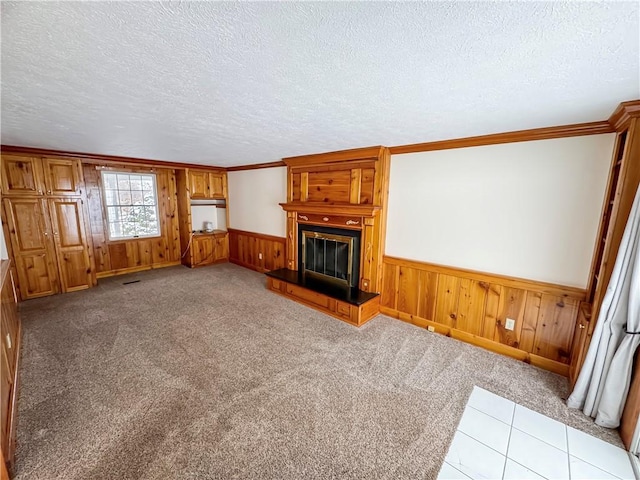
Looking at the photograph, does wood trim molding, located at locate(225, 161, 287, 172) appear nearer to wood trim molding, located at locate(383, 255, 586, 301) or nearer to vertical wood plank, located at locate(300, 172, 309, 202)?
vertical wood plank, located at locate(300, 172, 309, 202)

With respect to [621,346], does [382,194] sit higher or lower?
higher

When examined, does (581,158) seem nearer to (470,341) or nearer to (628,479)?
(470,341)

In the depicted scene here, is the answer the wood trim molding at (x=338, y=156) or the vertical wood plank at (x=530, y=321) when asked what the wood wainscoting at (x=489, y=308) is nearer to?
the vertical wood plank at (x=530, y=321)

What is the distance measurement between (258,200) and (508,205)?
4.10m

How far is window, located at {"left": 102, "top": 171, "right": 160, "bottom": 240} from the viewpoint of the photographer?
4922mm

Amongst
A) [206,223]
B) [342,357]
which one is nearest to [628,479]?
[342,357]

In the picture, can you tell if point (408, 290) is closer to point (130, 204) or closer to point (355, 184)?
point (355, 184)

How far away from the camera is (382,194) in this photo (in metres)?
3.39

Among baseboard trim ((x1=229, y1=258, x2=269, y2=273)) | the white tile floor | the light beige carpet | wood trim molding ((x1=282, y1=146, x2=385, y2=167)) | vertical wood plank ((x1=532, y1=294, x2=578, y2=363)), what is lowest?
the white tile floor

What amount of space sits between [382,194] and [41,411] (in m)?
3.67

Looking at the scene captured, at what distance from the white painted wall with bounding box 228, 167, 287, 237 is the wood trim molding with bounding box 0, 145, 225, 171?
75 centimetres

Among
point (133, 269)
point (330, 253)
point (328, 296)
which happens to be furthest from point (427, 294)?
point (133, 269)

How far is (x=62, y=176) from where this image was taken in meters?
3.97

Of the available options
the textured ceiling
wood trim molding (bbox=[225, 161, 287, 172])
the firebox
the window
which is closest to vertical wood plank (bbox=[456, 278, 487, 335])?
the firebox
